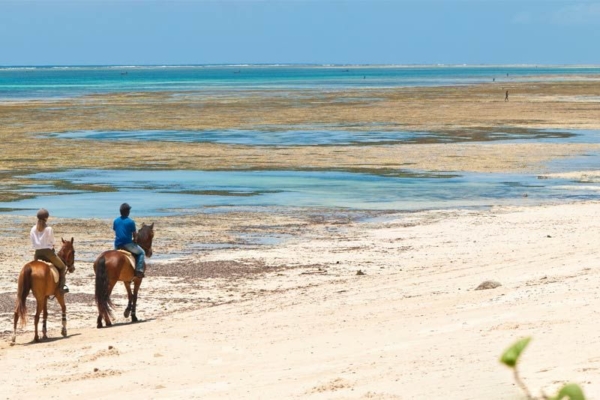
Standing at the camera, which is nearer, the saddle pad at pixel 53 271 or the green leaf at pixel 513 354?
the green leaf at pixel 513 354

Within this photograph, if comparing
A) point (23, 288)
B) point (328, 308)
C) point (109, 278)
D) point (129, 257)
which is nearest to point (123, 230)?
point (129, 257)

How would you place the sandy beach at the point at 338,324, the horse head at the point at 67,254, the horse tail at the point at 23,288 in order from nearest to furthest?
the sandy beach at the point at 338,324, the horse tail at the point at 23,288, the horse head at the point at 67,254

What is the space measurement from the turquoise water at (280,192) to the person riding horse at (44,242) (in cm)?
1286

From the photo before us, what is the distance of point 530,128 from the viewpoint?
60.7m

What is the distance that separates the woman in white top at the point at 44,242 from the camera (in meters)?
15.1

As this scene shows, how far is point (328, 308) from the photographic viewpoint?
51.8 feet

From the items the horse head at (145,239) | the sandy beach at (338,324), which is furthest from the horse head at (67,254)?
the horse head at (145,239)

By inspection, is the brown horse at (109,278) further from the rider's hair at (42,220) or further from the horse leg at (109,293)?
the rider's hair at (42,220)

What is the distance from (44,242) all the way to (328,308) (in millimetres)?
4078

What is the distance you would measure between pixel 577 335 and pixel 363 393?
257cm

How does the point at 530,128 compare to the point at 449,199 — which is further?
the point at 530,128

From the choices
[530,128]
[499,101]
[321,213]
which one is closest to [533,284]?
[321,213]

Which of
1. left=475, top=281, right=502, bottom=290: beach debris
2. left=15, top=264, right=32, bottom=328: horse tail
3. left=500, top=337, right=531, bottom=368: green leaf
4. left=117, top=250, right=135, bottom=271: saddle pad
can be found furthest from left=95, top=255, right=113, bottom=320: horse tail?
left=500, top=337, right=531, bottom=368: green leaf

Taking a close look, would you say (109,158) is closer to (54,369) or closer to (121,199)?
(121,199)
